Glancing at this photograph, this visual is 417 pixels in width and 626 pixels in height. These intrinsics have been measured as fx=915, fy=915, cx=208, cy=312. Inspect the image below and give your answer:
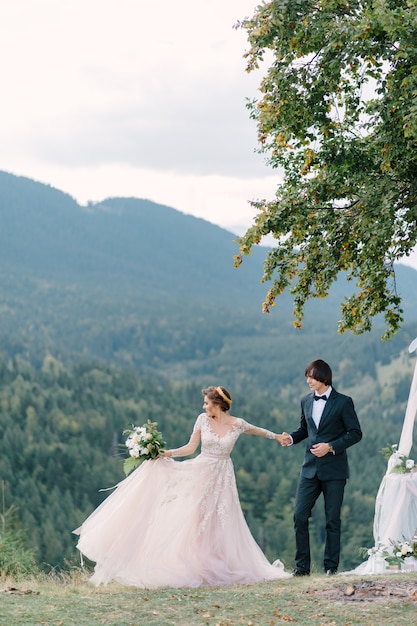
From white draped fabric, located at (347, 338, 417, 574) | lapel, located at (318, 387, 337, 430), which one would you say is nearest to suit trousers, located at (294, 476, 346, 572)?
white draped fabric, located at (347, 338, 417, 574)

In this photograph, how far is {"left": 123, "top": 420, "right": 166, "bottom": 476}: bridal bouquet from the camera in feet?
34.3

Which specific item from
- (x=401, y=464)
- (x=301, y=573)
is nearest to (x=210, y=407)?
(x=301, y=573)

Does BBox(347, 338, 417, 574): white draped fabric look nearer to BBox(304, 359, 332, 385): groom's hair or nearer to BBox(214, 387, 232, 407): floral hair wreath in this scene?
BBox(304, 359, 332, 385): groom's hair

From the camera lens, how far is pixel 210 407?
34.0ft

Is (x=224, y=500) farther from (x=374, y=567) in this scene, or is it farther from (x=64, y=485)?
(x=64, y=485)

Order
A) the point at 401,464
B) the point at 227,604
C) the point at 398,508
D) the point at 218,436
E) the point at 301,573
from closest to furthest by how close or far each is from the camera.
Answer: the point at 227,604, the point at 301,573, the point at 218,436, the point at 398,508, the point at 401,464

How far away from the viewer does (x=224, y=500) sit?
1048 cm

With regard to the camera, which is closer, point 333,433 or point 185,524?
point 333,433

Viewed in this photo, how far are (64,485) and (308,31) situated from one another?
91607mm

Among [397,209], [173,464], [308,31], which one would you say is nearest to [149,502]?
[173,464]

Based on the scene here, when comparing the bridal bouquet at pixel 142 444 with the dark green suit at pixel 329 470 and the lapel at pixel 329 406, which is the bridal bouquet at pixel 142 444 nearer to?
the dark green suit at pixel 329 470

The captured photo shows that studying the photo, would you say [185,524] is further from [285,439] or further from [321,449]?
[321,449]

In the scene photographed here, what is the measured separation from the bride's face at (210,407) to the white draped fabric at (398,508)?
2.15 metres

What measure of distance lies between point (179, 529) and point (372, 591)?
254 cm
